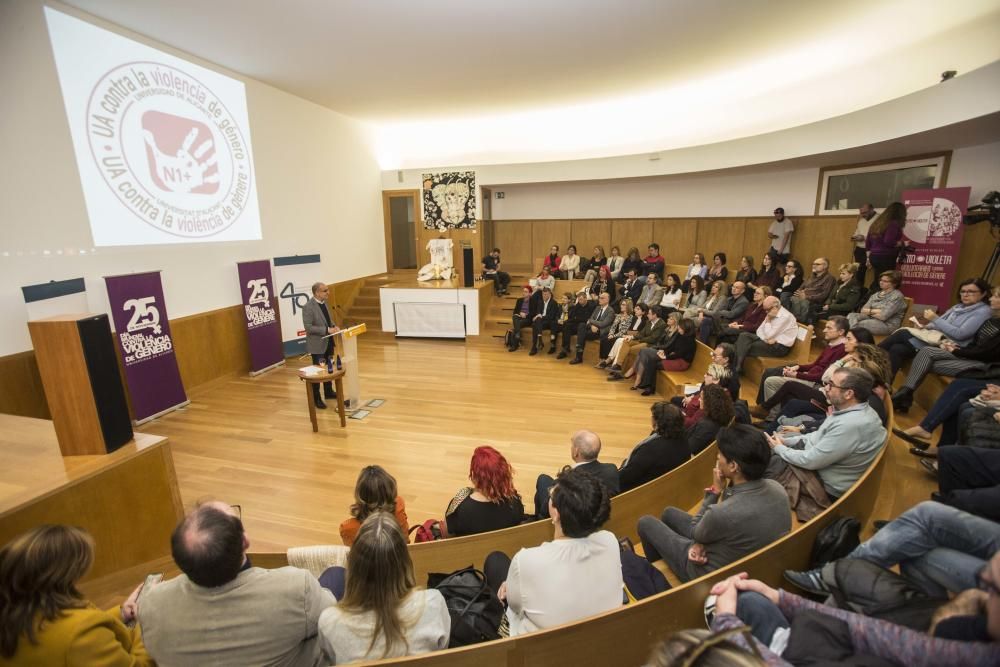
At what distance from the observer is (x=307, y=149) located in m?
7.73

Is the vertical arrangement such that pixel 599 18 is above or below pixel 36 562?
above

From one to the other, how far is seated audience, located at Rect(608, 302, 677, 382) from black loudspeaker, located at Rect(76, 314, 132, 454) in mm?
5234

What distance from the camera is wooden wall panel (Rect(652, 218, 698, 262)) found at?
9.70 meters

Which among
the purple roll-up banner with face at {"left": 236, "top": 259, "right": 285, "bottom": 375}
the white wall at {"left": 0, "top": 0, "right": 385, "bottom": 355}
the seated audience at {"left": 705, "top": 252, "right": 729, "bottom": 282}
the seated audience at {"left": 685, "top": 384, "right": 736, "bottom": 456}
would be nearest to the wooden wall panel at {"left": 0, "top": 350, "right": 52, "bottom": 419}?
the white wall at {"left": 0, "top": 0, "right": 385, "bottom": 355}

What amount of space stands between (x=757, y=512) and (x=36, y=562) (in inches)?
93.2

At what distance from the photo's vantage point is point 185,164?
5.40 metres

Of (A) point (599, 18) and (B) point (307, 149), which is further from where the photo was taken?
(B) point (307, 149)

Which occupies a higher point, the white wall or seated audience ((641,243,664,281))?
the white wall

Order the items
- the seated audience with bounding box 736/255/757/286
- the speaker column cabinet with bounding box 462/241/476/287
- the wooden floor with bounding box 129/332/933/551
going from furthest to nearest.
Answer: the speaker column cabinet with bounding box 462/241/476/287 < the seated audience with bounding box 736/255/757/286 < the wooden floor with bounding box 129/332/933/551

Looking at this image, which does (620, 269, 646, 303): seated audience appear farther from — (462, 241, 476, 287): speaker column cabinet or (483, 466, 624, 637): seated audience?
(483, 466, 624, 637): seated audience

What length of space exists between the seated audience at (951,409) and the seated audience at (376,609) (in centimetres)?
343

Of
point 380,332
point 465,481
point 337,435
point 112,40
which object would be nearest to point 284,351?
point 380,332

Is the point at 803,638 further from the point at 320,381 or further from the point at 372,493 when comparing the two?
the point at 320,381

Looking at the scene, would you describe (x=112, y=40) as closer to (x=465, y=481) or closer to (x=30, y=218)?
(x=30, y=218)
